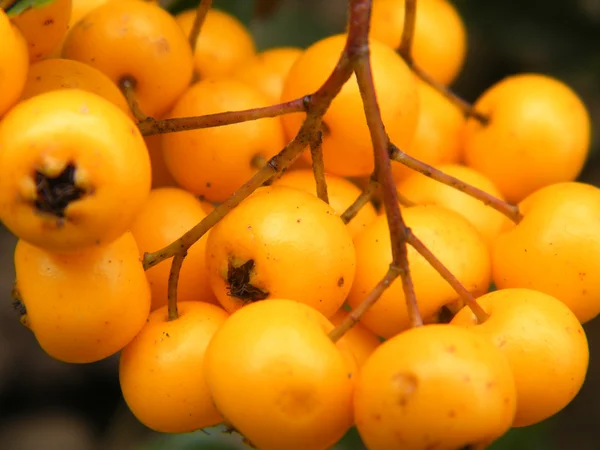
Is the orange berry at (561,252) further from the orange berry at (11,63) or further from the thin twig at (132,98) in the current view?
the orange berry at (11,63)

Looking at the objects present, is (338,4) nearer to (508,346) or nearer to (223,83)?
(223,83)

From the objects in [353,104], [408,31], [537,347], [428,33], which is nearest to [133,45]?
[353,104]

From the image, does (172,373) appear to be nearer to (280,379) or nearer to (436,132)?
(280,379)

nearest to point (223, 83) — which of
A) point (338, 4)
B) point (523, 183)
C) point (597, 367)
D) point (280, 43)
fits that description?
point (523, 183)

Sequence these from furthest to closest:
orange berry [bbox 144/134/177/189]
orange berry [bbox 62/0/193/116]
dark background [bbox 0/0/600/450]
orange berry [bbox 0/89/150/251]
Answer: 1. dark background [bbox 0/0/600/450]
2. orange berry [bbox 144/134/177/189]
3. orange berry [bbox 62/0/193/116]
4. orange berry [bbox 0/89/150/251]

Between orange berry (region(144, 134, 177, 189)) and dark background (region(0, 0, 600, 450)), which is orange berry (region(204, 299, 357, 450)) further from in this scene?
dark background (region(0, 0, 600, 450))

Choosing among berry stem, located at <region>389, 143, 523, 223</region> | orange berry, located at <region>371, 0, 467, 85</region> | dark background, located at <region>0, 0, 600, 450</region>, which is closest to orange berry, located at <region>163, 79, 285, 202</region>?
berry stem, located at <region>389, 143, 523, 223</region>
